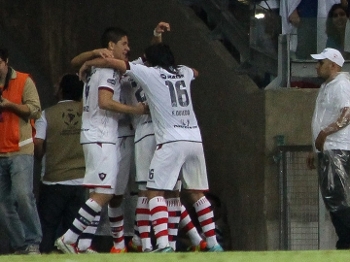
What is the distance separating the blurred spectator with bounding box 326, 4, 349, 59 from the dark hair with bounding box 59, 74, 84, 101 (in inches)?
102

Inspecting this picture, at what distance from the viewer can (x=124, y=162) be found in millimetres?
12391

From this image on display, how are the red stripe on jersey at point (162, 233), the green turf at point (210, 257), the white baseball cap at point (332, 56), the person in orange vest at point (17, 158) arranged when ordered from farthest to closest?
the white baseball cap at point (332, 56)
the person in orange vest at point (17, 158)
the red stripe on jersey at point (162, 233)
the green turf at point (210, 257)

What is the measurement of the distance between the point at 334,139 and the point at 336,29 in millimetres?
1777

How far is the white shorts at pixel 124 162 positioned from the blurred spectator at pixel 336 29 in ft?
8.42

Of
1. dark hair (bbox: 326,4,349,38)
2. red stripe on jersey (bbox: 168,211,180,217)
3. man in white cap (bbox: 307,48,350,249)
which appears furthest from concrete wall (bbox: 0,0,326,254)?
red stripe on jersey (bbox: 168,211,180,217)

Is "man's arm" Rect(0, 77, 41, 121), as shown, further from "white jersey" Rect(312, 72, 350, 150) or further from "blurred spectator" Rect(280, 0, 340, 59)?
"blurred spectator" Rect(280, 0, 340, 59)

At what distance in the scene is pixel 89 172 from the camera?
12070 millimetres

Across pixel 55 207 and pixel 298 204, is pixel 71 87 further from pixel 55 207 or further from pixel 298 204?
pixel 298 204

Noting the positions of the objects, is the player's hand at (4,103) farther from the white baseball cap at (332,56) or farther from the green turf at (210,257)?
the green turf at (210,257)

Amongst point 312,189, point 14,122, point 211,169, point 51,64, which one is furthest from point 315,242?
point 51,64

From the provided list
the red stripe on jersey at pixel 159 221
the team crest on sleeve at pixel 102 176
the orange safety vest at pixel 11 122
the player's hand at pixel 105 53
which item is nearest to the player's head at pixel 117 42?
the player's hand at pixel 105 53

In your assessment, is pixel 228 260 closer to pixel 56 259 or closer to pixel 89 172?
pixel 56 259

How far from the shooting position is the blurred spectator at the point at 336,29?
13.7 metres

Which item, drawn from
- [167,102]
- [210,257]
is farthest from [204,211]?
[210,257]
